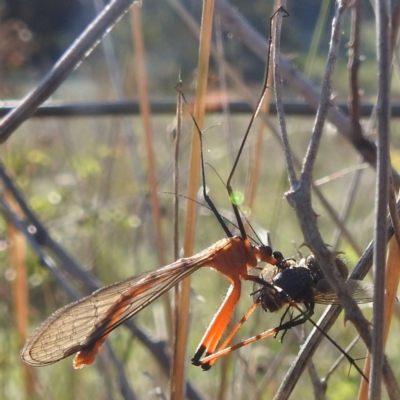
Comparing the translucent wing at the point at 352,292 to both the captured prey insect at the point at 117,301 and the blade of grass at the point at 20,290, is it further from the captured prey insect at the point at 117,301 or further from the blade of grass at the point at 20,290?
the blade of grass at the point at 20,290

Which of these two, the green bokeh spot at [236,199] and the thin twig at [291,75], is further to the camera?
the thin twig at [291,75]

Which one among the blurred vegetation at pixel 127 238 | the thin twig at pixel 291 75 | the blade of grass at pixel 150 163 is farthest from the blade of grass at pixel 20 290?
the thin twig at pixel 291 75

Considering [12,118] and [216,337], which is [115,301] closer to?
[216,337]

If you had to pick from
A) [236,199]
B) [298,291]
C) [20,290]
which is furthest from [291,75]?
[20,290]

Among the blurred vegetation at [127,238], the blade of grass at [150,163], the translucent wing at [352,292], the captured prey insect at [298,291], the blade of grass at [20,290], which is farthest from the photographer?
A: the blurred vegetation at [127,238]

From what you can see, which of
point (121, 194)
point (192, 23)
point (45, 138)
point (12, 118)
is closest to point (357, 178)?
point (192, 23)

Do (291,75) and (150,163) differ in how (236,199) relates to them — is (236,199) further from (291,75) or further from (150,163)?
(150,163)

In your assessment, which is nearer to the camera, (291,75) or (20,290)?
(291,75)

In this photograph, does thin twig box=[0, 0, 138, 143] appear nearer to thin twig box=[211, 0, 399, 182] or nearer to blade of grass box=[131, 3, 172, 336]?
thin twig box=[211, 0, 399, 182]
